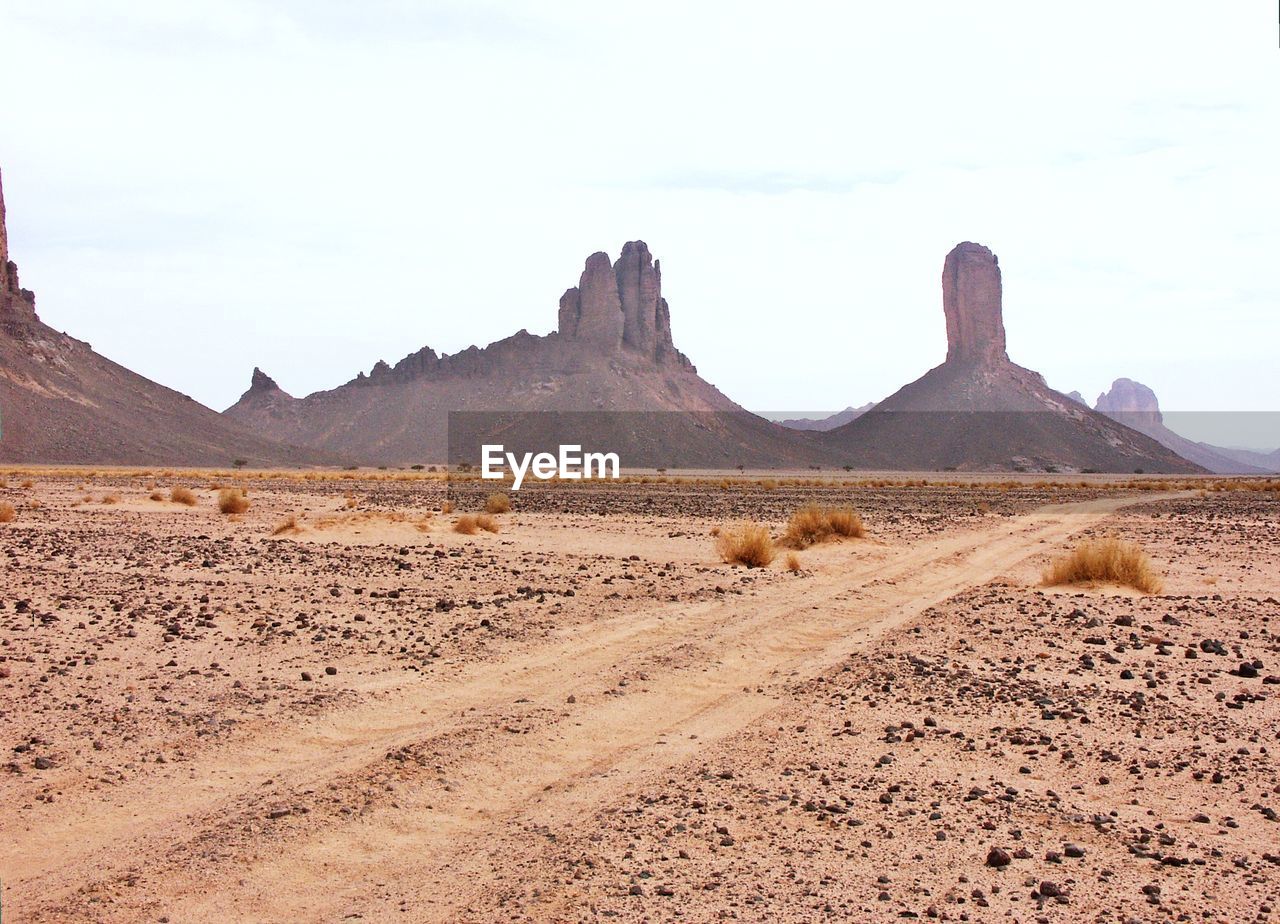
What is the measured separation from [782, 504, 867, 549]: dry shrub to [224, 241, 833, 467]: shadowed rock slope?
108 meters

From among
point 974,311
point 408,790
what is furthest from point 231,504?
point 974,311

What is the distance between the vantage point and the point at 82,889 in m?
5.41

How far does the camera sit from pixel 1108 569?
53.6 feet

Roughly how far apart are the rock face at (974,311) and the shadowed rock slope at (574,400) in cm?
2875

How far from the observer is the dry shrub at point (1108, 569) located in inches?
631

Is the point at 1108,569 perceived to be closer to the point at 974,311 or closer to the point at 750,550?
the point at 750,550

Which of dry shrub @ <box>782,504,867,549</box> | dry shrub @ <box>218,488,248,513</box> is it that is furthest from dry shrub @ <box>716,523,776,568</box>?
dry shrub @ <box>218,488,248,513</box>

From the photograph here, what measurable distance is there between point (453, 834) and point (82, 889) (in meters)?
1.85

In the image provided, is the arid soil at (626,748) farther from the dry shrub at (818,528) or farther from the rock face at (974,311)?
the rock face at (974,311)

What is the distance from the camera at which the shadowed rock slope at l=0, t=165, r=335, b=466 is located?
102125mm

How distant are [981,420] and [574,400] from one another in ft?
182

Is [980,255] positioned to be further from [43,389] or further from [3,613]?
[3,613]

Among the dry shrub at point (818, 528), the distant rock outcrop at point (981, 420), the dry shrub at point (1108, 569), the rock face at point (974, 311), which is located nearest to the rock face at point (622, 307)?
the distant rock outcrop at point (981, 420)

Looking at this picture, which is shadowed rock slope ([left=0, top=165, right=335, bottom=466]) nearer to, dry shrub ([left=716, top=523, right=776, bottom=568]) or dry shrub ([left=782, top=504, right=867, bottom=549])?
dry shrub ([left=782, top=504, right=867, bottom=549])
